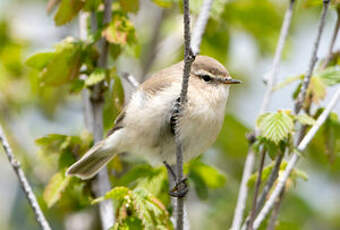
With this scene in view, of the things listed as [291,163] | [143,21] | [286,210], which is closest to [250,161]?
[291,163]

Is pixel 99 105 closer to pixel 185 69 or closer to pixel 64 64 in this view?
pixel 64 64

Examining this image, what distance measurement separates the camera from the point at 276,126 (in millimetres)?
2492

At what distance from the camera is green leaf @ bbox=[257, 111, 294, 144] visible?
8.07ft

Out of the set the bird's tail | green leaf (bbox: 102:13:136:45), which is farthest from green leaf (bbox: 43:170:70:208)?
green leaf (bbox: 102:13:136:45)

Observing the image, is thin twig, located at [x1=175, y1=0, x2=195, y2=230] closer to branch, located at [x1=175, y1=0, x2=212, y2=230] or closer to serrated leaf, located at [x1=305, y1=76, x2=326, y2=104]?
branch, located at [x1=175, y1=0, x2=212, y2=230]

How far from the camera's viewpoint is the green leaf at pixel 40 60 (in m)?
2.90

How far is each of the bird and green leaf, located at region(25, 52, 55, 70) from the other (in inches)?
19.6

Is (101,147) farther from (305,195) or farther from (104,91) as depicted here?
(305,195)

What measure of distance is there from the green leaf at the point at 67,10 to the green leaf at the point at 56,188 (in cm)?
82

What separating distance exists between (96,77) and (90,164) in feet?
1.61

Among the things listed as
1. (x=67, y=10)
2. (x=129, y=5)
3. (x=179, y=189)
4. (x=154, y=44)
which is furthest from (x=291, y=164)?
(x=154, y=44)

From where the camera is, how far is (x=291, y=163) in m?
2.54

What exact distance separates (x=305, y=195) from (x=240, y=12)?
170cm

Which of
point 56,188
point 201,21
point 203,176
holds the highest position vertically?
point 201,21
